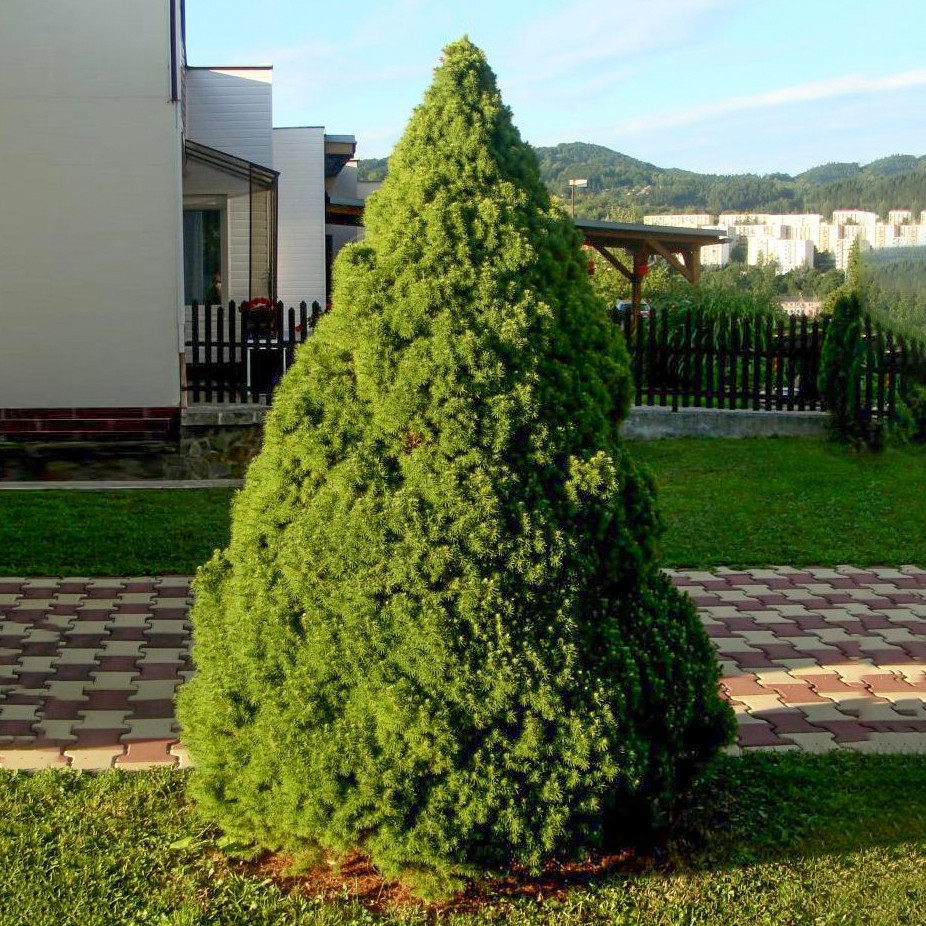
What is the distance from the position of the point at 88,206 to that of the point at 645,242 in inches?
466

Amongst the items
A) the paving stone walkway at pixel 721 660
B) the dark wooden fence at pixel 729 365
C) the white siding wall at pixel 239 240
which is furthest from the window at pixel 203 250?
the paving stone walkway at pixel 721 660

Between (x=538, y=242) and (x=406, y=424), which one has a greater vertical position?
(x=538, y=242)

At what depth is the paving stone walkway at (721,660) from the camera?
5438 millimetres

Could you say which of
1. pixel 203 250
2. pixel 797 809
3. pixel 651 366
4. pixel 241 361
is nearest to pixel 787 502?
pixel 651 366

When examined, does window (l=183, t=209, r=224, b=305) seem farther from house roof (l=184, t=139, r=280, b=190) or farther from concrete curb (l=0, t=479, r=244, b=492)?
concrete curb (l=0, t=479, r=244, b=492)

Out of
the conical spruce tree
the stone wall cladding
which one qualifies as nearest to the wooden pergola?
the stone wall cladding

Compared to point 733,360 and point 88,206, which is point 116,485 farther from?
point 733,360

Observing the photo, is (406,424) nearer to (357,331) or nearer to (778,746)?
(357,331)

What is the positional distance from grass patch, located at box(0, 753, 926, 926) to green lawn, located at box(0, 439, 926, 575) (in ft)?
14.4

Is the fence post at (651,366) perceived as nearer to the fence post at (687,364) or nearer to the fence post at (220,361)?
the fence post at (687,364)

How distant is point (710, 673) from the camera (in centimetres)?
420

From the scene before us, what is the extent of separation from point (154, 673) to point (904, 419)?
10.1m

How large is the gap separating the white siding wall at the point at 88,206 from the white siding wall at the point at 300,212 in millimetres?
7247


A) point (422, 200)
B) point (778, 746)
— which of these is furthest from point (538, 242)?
point (778, 746)
